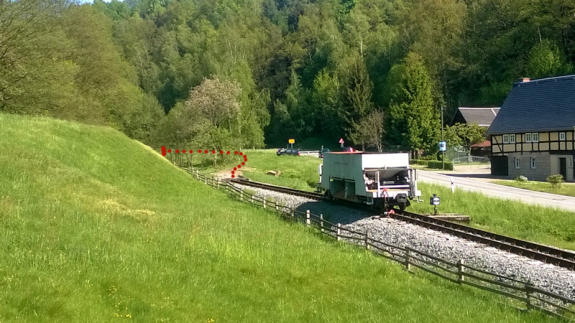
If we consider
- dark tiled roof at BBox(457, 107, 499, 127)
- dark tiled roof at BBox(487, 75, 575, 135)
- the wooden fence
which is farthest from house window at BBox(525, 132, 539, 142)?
the wooden fence

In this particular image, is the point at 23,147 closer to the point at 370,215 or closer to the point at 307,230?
→ the point at 307,230

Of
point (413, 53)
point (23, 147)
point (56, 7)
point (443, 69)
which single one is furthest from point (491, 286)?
point (443, 69)

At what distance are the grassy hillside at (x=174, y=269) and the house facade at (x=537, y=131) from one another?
120 ft

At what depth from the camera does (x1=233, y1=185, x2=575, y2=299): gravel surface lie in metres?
16.6

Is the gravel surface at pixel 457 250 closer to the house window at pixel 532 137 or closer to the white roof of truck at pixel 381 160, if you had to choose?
the white roof of truck at pixel 381 160

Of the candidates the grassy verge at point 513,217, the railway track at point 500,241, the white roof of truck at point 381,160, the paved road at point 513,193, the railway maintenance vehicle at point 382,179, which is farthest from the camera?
the paved road at point 513,193

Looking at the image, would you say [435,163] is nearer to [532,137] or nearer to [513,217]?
[532,137]

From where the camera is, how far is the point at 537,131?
53.2 metres

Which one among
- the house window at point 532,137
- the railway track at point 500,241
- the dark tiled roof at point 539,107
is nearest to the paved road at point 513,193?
the house window at point 532,137

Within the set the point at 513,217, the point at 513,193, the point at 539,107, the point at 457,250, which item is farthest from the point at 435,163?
the point at 457,250

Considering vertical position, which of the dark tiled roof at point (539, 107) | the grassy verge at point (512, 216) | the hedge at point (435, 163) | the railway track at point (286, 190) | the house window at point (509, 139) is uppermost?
the dark tiled roof at point (539, 107)

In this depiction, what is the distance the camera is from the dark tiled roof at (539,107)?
170 feet

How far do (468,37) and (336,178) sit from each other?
231 feet

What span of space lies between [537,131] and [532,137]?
112 cm
